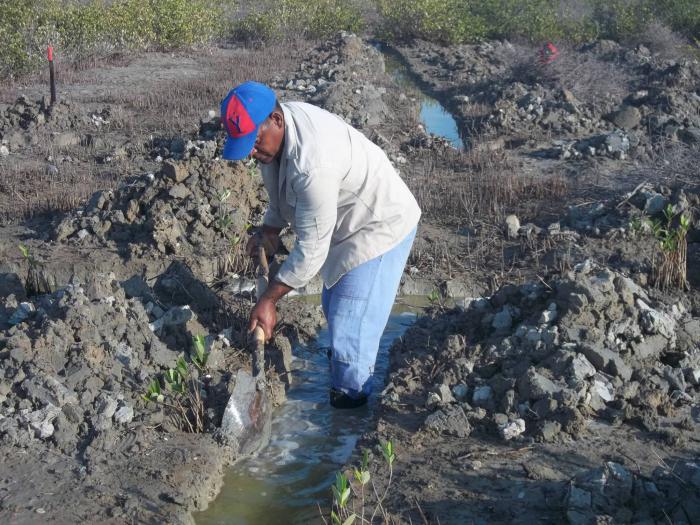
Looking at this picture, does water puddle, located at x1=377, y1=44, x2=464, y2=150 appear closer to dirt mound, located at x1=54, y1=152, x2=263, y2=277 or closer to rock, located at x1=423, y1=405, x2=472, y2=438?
dirt mound, located at x1=54, y1=152, x2=263, y2=277

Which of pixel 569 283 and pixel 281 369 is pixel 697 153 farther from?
pixel 281 369

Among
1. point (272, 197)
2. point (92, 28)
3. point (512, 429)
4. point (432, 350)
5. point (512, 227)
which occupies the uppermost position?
point (272, 197)

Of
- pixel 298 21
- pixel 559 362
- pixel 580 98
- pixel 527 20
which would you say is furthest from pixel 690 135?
pixel 298 21

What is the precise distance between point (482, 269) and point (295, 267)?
134 inches

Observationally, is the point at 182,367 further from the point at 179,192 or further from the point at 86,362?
the point at 179,192

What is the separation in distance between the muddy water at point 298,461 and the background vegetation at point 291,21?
1090 cm

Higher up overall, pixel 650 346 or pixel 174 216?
pixel 650 346

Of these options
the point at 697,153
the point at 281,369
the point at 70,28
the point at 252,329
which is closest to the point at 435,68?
the point at 70,28

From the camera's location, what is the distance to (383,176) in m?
4.54

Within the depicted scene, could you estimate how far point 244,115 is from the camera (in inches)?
150

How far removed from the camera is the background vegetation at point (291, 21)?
51.5 ft

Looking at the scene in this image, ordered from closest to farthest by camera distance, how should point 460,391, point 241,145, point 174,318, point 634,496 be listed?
point 634,496, point 241,145, point 460,391, point 174,318

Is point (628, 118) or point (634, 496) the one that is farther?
point (628, 118)

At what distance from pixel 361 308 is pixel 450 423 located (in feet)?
2.62
